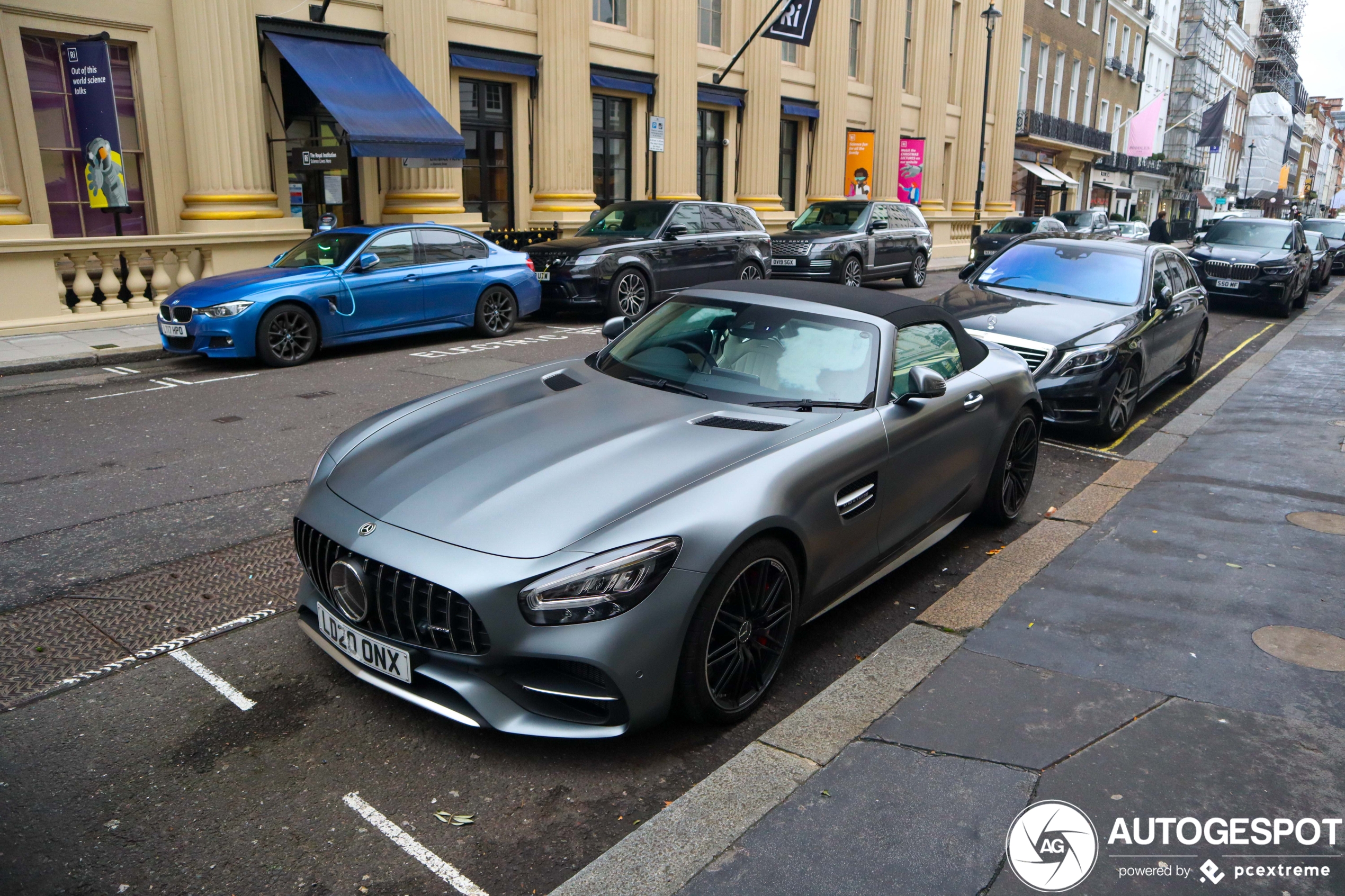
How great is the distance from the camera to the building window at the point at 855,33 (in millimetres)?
29750

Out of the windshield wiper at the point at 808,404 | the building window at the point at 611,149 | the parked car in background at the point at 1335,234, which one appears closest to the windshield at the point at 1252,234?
the building window at the point at 611,149

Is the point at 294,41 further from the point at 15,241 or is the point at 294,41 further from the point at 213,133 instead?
the point at 15,241

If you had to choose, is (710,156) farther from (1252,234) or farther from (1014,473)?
(1014,473)

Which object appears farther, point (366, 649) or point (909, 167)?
point (909, 167)

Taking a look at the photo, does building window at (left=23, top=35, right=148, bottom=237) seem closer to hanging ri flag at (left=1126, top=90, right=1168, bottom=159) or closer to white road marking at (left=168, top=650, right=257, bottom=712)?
white road marking at (left=168, top=650, right=257, bottom=712)

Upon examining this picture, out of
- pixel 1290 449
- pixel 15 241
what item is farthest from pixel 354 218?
pixel 1290 449

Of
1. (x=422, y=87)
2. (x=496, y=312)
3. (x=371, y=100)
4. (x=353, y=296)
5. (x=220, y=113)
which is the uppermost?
(x=422, y=87)

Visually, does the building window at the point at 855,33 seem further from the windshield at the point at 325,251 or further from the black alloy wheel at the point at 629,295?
the windshield at the point at 325,251

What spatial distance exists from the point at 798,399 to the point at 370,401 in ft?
18.9

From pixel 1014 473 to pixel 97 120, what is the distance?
42.2 feet

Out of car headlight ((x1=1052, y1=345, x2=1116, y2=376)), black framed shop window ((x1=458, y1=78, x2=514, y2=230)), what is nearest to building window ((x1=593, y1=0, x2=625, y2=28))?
black framed shop window ((x1=458, y1=78, x2=514, y2=230))

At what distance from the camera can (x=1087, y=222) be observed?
30.5 m

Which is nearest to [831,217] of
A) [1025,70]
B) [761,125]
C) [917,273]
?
[917,273]

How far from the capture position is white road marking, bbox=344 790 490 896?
275 centimetres
